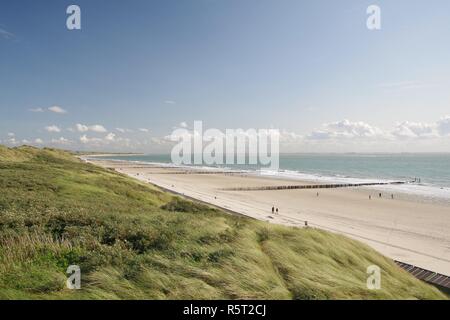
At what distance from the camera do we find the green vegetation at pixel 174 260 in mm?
6070

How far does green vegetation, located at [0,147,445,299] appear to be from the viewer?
6.07m

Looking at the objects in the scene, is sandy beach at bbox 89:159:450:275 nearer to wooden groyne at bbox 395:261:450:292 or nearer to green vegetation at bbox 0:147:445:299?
wooden groyne at bbox 395:261:450:292

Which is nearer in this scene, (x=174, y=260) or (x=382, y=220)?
(x=174, y=260)

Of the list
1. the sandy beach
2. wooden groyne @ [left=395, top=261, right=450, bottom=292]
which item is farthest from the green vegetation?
the sandy beach

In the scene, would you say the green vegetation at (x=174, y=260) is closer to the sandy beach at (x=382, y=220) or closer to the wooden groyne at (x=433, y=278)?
the wooden groyne at (x=433, y=278)

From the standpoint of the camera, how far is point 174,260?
734 cm

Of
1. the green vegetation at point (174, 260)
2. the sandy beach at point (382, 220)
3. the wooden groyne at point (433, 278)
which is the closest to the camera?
the green vegetation at point (174, 260)

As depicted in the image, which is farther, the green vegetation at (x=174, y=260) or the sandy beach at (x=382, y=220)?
the sandy beach at (x=382, y=220)

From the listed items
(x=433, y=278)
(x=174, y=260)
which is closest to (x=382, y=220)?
(x=433, y=278)

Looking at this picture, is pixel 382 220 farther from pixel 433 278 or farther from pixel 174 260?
pixel 174 260

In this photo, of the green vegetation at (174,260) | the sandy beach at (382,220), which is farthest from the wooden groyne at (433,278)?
the sandy beach at (382,220)
